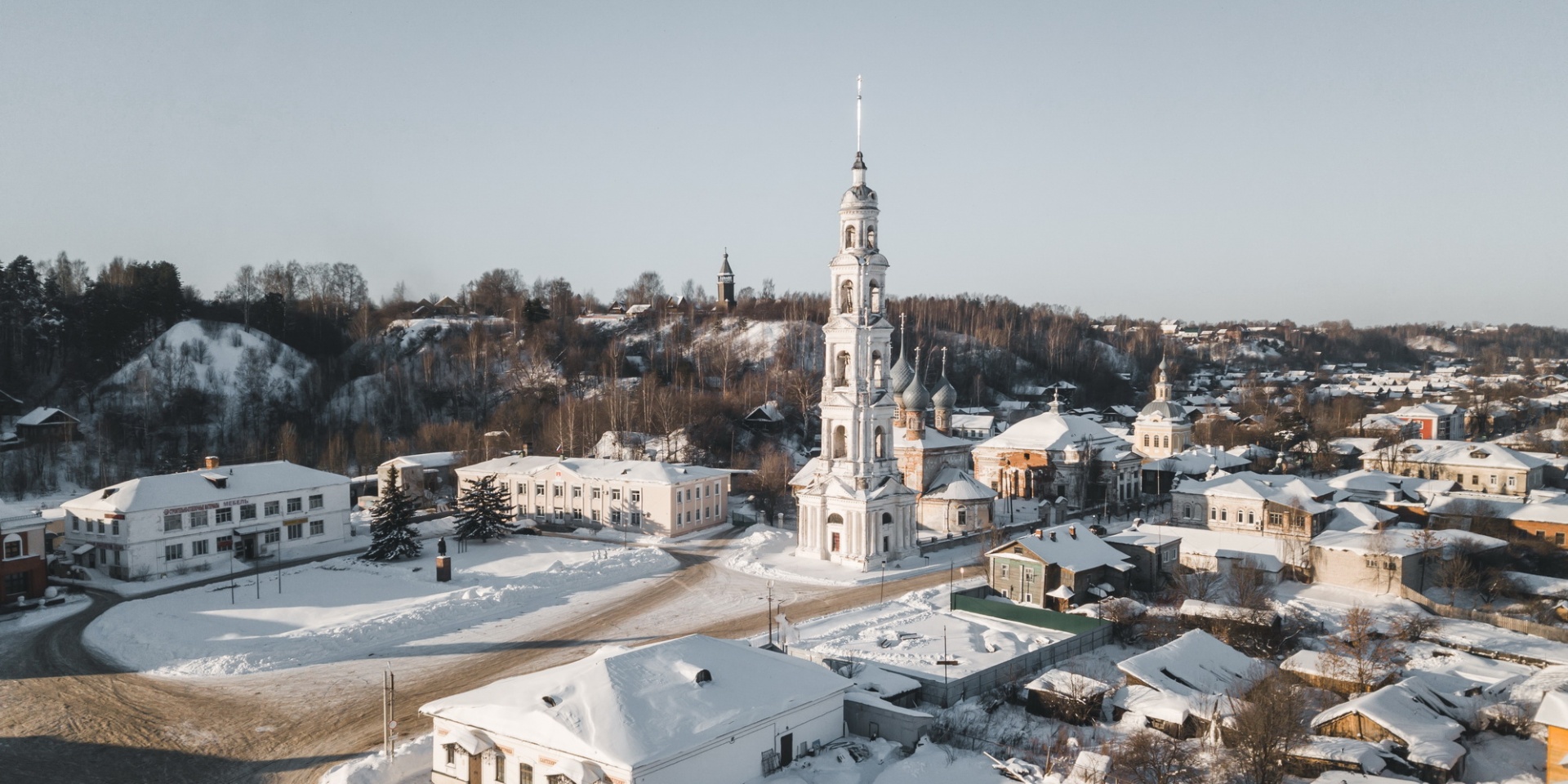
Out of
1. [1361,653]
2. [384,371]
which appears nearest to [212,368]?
[384,371]

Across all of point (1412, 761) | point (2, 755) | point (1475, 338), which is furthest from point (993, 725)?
point (1475, 338)

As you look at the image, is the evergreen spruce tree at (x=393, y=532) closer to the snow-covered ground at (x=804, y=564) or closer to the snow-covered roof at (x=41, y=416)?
the snow-covered ground at (x=804, y=564)

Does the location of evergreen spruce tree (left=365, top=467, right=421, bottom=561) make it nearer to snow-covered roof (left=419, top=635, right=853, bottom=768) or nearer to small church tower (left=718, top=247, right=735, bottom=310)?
snow-covered roof (left=419, top=635, right=853, bottom=768)

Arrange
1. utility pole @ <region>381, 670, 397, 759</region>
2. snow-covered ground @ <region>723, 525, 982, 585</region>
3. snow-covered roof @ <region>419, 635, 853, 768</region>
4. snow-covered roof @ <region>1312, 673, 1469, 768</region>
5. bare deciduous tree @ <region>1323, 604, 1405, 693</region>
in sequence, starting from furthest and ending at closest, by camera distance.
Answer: snow-covered ground @ <region>723, 525, 982, 585</region> < bare deciduous tree @ <region>1323, 604, 1405, 693</region> < snow-covered roof @ <region>1312, 673, 1469, 768</region> < utility pole @ <region>381, 670, 397, 759</region> < snow-covered roof @ <region>419, 635, 853, 768</region>

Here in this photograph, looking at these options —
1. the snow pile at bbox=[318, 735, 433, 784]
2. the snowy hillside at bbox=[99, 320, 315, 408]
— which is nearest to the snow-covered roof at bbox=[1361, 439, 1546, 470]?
the snow pile at bbox=[318, 735, 433, 784]

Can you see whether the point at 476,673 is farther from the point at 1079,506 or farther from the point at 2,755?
the point at 1079,506
